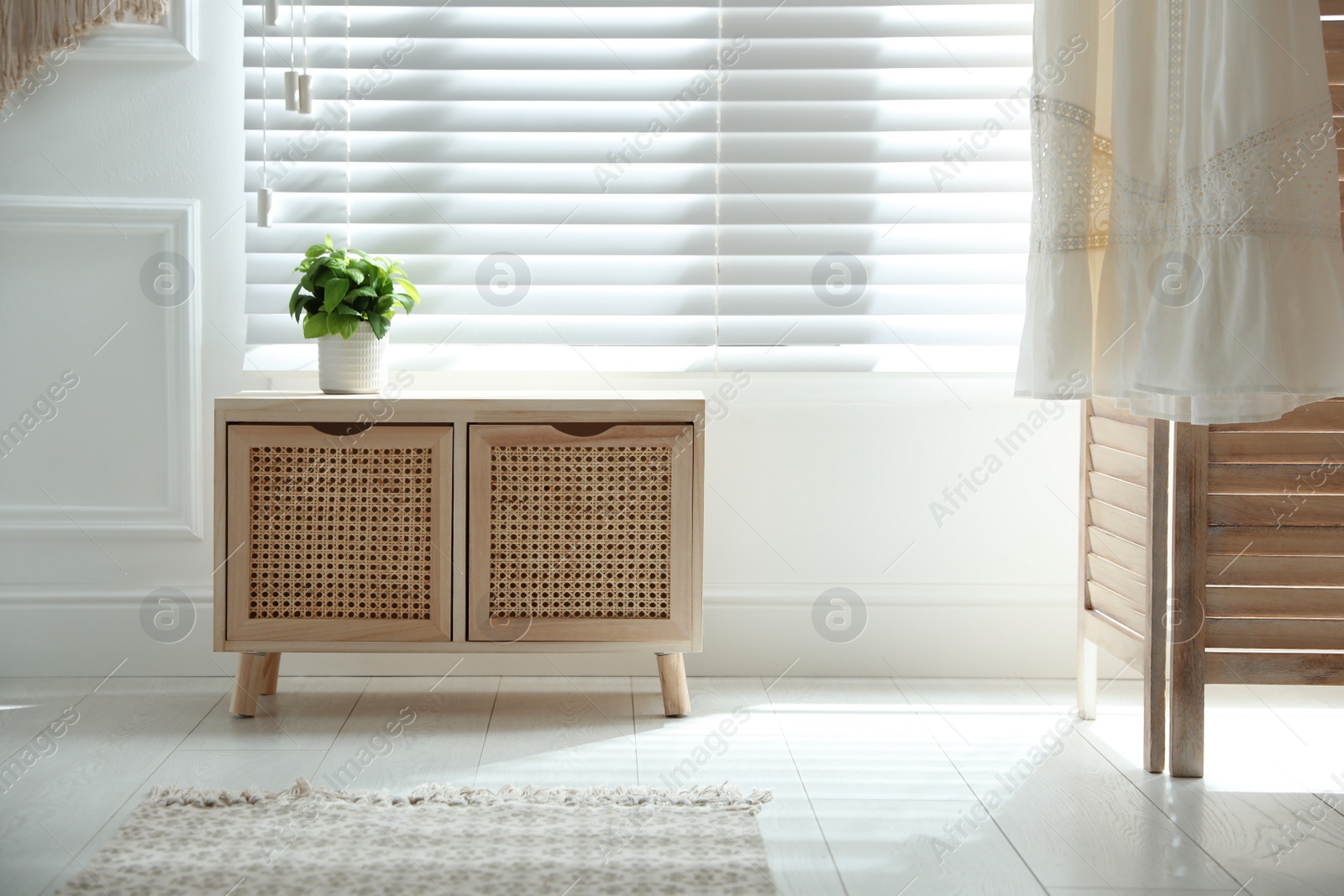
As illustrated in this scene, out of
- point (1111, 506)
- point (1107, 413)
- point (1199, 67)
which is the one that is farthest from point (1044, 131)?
point (1111, 506)

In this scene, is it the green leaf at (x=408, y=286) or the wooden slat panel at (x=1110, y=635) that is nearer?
the wooden slat panel at (x=1110, y=635)

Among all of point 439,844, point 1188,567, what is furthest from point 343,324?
point 1188,567

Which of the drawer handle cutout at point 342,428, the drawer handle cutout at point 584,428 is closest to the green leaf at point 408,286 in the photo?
the drawer handle cutout at point 342,428

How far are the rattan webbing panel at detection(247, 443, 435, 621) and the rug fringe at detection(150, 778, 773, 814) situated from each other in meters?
0.39

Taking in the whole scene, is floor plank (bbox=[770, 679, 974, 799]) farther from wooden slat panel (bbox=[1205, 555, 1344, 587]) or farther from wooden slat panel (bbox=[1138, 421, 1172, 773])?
wooden slat panel (bbox=[1205, 555, 1344, 587])

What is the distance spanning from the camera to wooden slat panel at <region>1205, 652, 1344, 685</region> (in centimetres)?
167

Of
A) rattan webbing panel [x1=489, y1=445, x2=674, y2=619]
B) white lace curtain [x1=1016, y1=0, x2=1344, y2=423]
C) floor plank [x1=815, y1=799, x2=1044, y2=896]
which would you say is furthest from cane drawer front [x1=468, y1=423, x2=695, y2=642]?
white lace curtain [x1=1016, y1=0, x2=1344, y2=423]

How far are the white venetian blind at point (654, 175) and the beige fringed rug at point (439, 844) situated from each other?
95cm

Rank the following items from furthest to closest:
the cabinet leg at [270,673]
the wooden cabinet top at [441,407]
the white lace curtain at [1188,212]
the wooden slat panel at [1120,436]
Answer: the cabinet leg at [270,673] → the wooden cabinet top at [441,407] → the wooden slat panel at [1120,436] → the white lace curtain at [1188,212]

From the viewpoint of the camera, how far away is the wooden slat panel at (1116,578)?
1.74 meters

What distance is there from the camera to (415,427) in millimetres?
1889

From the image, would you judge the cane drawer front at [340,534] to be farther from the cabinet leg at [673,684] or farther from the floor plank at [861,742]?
the floor plank at [861,742]

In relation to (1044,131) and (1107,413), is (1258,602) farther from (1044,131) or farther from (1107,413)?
(1044,131)

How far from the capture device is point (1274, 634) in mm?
1672
